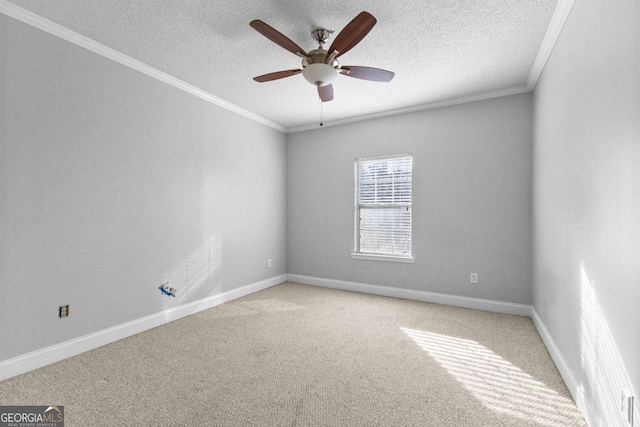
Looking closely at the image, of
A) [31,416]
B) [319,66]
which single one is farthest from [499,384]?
[31,416]

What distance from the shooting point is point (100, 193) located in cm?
270

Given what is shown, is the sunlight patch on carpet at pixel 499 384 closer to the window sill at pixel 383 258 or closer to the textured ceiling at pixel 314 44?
the window sill at pixel 383 258

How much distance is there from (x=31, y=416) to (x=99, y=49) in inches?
107

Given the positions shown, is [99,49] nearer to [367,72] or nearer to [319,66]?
[319,66]

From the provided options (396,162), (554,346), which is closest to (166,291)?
(396,162)

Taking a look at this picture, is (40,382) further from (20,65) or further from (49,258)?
(20,65)

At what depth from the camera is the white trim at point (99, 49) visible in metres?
2.20

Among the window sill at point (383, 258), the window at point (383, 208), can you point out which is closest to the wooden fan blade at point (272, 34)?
the window at point (383, 208)

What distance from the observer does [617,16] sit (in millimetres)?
1363

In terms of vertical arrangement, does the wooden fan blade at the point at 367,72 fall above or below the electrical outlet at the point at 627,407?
above

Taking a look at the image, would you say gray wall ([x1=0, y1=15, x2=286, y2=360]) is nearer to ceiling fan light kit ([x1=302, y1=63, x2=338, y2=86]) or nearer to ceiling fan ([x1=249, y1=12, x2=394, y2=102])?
ceiling fan ([x1=249, y1=12, x2=394, y2=102])

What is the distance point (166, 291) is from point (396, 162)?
3250mm

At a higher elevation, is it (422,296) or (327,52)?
(327,52)

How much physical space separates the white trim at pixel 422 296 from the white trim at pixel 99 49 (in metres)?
2.81
